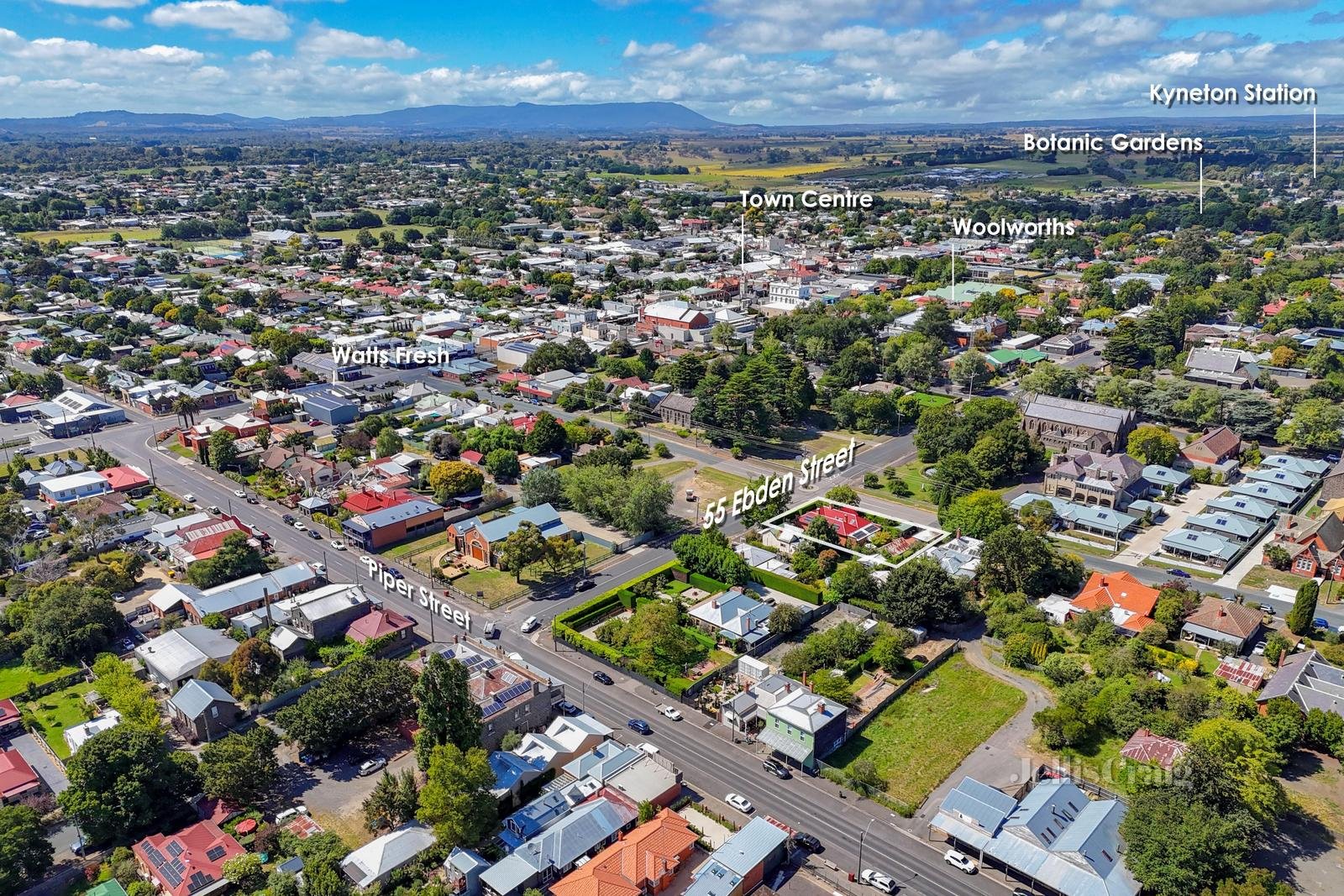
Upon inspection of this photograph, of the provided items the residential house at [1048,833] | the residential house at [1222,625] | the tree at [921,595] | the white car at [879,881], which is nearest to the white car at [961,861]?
the residential house at [1048,833]

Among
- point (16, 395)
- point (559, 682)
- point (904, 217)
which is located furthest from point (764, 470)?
point (904, 217)

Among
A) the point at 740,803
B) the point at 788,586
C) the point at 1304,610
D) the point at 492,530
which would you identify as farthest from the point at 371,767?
the point at 1304,610

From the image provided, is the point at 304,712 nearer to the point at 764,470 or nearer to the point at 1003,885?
the point at 1003,885

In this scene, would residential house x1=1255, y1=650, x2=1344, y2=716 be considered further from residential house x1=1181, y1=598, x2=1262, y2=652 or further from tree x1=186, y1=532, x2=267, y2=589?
tree x1=186, y1=532, x2=267, y2=589

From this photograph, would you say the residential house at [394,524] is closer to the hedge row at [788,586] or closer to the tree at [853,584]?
the hedge row at [788,586]

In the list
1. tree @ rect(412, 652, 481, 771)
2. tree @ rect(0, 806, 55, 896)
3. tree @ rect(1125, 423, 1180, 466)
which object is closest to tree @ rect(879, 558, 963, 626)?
tree @ rect(412, 652, 481, 771)

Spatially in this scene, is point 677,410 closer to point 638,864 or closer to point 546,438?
point 546,438
